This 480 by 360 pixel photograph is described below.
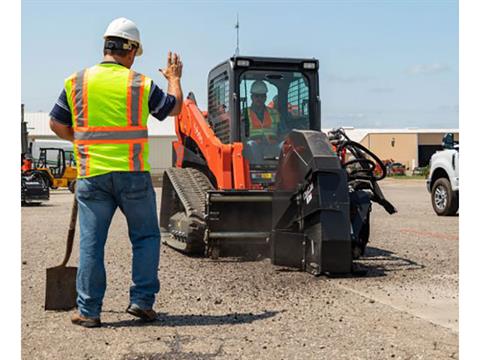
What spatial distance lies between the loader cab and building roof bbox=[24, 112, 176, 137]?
4728cm

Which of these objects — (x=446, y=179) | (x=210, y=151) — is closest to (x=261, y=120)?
(x=210, y=151)

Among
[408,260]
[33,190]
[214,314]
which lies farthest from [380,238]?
[33,190]

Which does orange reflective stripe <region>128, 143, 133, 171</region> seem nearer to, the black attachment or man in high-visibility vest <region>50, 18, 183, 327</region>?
man in high-visibility vest <region>50, 18, 183, 327</region>

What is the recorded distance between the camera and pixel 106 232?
560 centimetres

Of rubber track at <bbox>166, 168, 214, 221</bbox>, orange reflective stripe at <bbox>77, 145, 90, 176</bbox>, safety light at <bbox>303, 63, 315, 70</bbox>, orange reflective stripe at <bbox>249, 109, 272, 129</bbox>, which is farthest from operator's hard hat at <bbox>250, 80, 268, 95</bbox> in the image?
orange reflective stripe at <bbox>77, 145, 90, 176</bbox>

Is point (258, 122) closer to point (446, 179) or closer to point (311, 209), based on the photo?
point (311, 209)

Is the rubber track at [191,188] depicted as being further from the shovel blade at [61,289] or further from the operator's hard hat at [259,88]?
the shovel blade at [61,289]

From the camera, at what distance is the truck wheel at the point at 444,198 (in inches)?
638

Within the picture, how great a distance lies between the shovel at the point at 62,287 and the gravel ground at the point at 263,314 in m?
0.16

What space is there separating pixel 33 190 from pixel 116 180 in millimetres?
17495

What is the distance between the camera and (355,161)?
8805mm

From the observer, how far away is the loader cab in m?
9.54

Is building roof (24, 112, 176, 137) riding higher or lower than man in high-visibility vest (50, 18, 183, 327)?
higher

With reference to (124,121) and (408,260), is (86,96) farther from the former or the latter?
(408,260)
